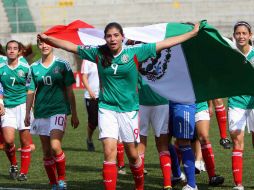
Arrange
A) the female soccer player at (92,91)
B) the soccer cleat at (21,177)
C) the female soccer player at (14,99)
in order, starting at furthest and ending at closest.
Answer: the female soccer player at (92,91) < the female soccer player at (14,99) < the soccer cleat at (21,177)

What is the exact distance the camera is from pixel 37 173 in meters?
12.0

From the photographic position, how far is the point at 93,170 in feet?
40.7

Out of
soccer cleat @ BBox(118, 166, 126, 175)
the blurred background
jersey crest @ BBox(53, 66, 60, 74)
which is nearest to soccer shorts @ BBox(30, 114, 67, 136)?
jersey crest @ BBox(53, 66, 60, 74)

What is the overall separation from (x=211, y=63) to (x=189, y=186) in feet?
5.33

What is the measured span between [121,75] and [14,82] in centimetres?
318

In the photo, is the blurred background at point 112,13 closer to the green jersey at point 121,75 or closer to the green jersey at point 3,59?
the green jersey at point 3,59

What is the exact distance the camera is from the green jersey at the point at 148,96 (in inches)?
395

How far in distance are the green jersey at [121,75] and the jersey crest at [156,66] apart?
37.6 inches

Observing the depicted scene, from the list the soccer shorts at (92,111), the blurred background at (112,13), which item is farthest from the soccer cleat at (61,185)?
the blurred background at (112,13)

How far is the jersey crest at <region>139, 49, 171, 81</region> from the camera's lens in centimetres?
1001

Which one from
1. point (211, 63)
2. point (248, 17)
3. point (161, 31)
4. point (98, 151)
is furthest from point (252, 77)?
point (248, 17)

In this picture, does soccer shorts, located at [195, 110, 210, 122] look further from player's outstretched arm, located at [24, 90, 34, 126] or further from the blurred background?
the blurred background

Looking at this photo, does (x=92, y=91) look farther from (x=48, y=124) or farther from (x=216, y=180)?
(x=216, y=180)

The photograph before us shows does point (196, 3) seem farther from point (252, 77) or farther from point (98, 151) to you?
point (252, 77)
